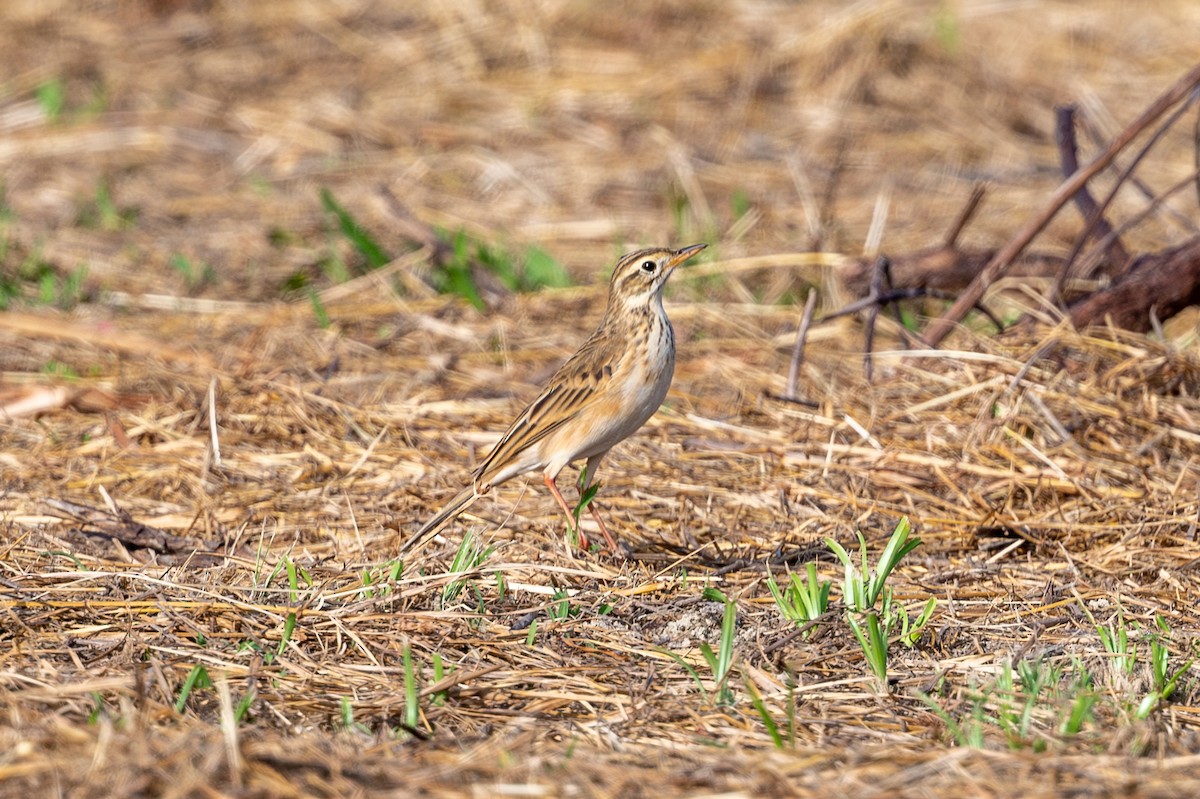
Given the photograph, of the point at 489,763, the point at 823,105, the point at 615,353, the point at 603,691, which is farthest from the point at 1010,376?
the point at 823,105

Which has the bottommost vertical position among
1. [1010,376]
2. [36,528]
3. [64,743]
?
[36,528]

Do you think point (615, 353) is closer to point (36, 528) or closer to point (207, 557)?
point (207, 557)

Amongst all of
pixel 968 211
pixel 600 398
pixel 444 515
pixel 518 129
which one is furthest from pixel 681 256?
pixel 518 129

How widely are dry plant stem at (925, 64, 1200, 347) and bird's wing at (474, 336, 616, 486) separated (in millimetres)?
2235

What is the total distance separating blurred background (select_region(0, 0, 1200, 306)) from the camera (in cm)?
941

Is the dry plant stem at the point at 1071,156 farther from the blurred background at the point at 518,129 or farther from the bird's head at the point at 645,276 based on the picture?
the bird's head at the point at 645,276

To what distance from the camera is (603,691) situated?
384 cm

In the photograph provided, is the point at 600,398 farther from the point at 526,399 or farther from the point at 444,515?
the point at 526,399

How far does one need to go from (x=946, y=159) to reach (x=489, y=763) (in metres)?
8.77

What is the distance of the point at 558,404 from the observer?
518 centimetres

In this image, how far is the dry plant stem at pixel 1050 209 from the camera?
628cm

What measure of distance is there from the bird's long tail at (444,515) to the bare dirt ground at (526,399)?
0.19 ft

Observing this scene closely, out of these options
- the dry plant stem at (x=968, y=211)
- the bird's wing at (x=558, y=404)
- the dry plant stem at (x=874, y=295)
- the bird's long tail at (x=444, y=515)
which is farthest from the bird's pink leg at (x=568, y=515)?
the dry plant stem at (x=968, y=211)

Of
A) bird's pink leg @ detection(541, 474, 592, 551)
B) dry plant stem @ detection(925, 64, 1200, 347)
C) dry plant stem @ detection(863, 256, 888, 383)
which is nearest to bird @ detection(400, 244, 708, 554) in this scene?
bird's pink leg @ detection(541, 474, 592, 551)
